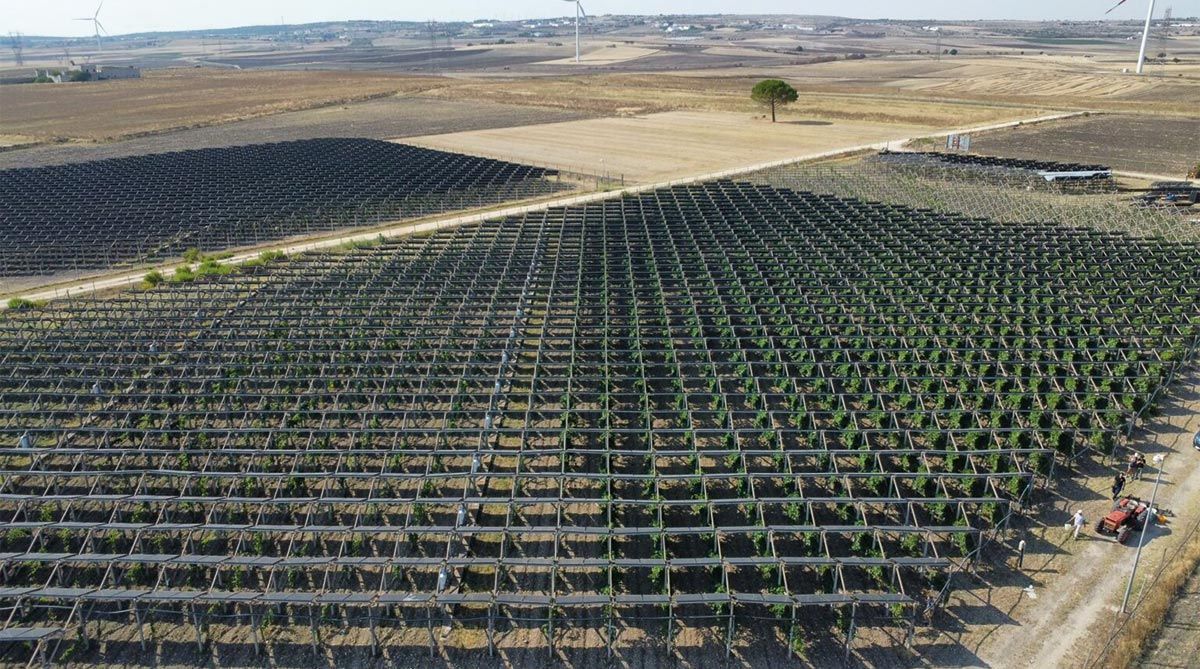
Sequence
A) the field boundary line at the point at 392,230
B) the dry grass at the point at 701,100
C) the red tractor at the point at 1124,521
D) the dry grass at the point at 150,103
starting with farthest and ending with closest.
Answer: the dry grass at the point at 150,103 → the dry grass at the point at 701,100 → the field boundary line at the point at 392,230 → the red tractor at the point at 1124,521

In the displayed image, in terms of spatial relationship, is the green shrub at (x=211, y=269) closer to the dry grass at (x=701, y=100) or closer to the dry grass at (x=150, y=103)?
the dry grass at (x=150, y=103)

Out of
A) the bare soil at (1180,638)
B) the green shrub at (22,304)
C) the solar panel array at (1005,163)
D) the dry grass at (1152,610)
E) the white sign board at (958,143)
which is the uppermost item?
the white sign board at (958,143)

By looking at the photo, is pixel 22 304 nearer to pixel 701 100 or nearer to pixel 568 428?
pixel 568 428

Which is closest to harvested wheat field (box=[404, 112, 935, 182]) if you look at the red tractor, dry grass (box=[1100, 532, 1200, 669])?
the red tractor

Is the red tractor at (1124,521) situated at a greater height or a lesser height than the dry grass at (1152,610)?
greater

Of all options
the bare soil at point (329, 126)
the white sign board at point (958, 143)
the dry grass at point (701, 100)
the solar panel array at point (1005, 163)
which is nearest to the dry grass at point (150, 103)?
the bare soil at point (329, 126)


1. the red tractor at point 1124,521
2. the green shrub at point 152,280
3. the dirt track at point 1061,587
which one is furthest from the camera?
the green shrub at point 152,280

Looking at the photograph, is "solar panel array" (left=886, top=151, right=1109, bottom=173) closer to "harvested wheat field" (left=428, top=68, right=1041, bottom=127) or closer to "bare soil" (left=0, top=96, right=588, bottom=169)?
"harvested wheat field" (left=428, top=68, right=1041, bottom=127)
